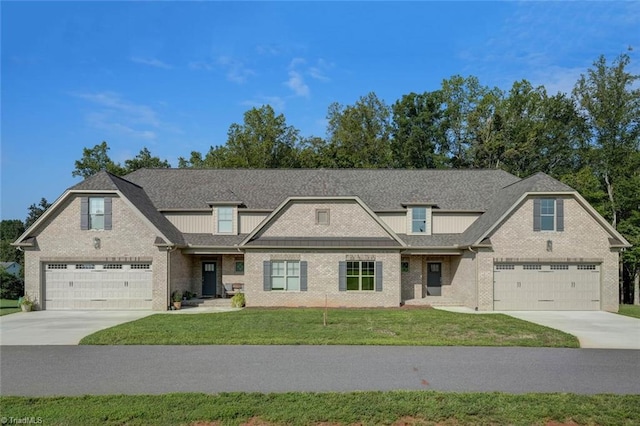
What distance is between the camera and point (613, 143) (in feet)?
114

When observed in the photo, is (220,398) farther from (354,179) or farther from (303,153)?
(303,153)

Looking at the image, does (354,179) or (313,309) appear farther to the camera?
(354,179)

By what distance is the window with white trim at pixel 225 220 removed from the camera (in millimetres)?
25609

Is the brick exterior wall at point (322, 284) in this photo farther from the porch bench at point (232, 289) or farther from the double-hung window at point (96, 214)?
the double-hung window at point (96, 214)

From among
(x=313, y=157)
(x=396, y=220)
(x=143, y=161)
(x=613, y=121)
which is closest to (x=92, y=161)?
(x=143, y=161)

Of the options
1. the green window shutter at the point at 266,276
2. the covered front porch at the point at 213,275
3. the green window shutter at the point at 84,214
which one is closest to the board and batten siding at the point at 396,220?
the green window shutter at the point at 266,276

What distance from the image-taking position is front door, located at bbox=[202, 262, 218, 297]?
2548 cm

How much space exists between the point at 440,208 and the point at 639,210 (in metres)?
18.2

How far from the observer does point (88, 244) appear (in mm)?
22203

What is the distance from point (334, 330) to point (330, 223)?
856cm

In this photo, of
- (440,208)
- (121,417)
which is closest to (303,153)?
(440,208)

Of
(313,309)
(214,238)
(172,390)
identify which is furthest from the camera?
(214,238)

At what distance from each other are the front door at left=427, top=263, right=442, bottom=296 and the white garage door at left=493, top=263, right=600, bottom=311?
397 centimetres

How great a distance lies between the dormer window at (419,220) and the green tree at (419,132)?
21497 millimetres
